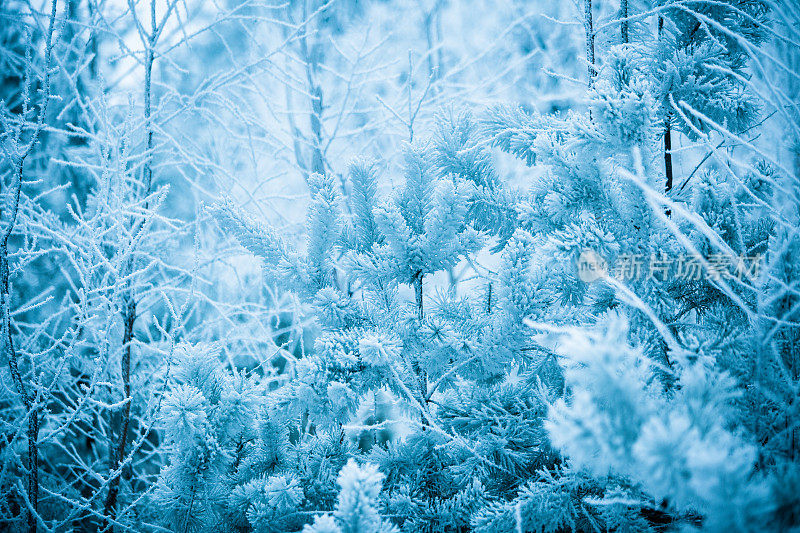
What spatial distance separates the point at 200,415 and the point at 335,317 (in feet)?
1.30

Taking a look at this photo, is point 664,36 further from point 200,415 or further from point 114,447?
point 114,447

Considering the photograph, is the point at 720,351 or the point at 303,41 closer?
the point at 720,351

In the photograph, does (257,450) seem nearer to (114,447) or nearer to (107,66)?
(114,447)

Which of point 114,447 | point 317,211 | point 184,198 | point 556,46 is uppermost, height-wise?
point 556,46

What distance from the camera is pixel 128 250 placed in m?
1.85

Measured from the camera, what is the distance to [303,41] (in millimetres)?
3105

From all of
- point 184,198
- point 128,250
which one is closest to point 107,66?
point 184,198

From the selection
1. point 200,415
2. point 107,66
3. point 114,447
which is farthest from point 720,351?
point 107,66

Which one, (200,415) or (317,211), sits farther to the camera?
(317,211)

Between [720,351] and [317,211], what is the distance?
0.98 meters

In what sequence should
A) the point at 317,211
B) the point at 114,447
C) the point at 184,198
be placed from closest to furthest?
the point at 317,211
the point at 114,447
the point at 184,198

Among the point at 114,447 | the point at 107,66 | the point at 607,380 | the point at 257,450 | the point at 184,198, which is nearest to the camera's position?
the point at 607,380

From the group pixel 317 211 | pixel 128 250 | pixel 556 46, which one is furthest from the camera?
pixel 556 46

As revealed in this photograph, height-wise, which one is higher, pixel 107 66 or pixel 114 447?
pixel 107 66
